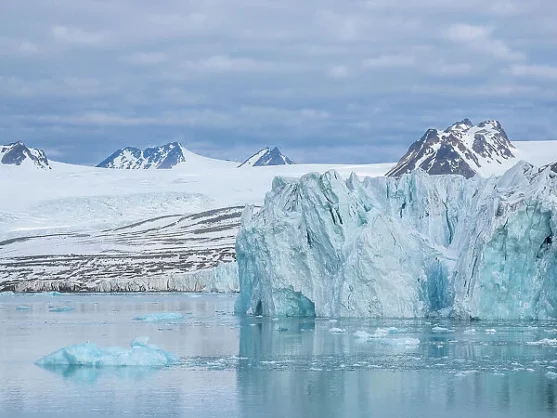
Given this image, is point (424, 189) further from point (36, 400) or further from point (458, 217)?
point (36, 400)

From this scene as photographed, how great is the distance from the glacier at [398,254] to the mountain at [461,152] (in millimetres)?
99597

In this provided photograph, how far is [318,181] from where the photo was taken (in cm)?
4084

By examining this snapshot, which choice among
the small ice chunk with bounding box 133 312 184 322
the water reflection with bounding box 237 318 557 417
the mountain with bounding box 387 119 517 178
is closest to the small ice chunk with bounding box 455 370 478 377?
the water reflection with bounding box 237 318 557 417

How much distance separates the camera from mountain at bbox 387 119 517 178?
5655 inches

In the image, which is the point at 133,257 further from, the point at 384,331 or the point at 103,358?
the point at 103,358

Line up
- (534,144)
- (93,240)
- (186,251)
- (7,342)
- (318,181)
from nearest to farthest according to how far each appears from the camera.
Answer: (7,342), (318,181), (186,251), (93,240), (534,144)

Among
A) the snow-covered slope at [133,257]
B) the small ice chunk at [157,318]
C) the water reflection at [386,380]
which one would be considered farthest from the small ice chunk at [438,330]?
the snow-covered slope at [133,257]

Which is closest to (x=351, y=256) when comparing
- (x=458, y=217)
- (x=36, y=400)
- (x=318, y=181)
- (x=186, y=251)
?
(x=318, y=181)

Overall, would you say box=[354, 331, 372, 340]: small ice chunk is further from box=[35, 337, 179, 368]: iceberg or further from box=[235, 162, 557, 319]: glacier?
box=[35, 337, 179, 368]: iceberg

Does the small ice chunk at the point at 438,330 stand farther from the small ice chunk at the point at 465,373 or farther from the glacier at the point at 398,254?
the small ice chunk at the point at 465,373

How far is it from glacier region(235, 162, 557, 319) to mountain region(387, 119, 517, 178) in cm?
9960

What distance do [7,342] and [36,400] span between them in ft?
40.3

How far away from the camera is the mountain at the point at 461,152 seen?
14362cm

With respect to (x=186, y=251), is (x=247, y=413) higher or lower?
lower
